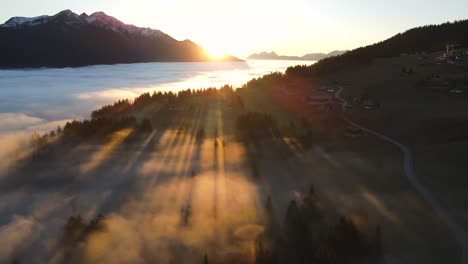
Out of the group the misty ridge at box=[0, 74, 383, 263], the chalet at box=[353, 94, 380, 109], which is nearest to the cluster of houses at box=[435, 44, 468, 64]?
the chalet at box=[353, 94, 380, 109]

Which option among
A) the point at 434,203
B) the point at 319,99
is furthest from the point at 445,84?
the point at 434,203

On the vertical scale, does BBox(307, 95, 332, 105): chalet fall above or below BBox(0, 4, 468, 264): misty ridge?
above

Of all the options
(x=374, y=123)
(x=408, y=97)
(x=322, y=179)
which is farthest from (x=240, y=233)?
(x=408, y=97)

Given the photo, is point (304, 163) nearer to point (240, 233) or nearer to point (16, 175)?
point (240, 233)

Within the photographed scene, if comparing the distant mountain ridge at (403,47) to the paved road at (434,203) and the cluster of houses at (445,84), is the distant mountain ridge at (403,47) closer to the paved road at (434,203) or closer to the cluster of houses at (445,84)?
the cluster of houses at (445,84)

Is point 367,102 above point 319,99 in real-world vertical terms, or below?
above

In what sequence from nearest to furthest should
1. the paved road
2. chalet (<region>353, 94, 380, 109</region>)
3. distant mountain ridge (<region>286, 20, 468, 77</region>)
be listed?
1. the paved road
2. chalet (<region>353, 94, 380, 109</region>)
3. distant mountain ridge (<region>286, 20, 468, 77</region>)

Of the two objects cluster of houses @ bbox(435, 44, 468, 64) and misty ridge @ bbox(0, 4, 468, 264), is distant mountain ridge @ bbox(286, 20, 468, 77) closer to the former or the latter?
cluster of houses @ bbox(435, 44, 468, 64)

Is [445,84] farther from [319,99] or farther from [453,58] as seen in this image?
[453,58]

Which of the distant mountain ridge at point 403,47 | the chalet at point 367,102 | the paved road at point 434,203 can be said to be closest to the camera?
the paved road at point 434,203

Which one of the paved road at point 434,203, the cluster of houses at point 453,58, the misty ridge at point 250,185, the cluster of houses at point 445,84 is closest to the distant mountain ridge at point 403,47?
the cluster of houses at point 453,58

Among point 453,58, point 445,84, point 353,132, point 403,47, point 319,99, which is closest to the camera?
point 353,132
